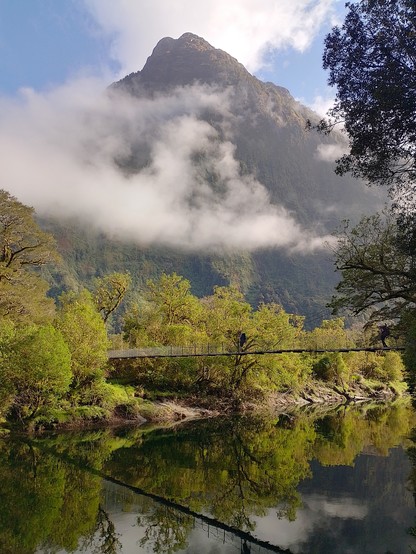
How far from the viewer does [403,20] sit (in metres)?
13.3

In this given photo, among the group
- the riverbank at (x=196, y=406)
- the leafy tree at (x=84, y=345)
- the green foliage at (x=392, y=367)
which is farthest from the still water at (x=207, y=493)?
the green foliage at (x=392, y=367)

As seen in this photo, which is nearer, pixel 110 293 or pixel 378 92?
pixel 378 92

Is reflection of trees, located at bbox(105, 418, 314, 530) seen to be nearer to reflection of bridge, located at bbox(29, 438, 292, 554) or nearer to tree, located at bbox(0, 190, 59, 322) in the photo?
reflection of bridge, located at bbox(29, 438, 292, 554)

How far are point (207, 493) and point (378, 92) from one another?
13.6 meters

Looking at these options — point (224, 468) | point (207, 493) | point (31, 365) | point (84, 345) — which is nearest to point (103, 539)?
point (207, 493)

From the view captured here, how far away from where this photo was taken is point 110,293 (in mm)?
44594

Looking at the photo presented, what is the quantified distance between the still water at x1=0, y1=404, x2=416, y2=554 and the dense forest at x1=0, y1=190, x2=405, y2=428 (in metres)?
3.20

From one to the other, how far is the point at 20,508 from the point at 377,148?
15808 mm

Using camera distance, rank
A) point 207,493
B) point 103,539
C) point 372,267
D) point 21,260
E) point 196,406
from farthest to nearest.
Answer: point 196,406 < point 21,260 < point 372,267 < point 207,493 < point 103,539

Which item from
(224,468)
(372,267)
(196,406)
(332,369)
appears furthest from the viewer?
(332,369)

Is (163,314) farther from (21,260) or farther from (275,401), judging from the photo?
(21,260)

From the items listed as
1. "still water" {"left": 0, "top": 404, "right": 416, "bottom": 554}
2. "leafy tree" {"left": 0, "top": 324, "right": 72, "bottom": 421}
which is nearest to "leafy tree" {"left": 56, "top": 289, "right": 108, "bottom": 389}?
"leafy tree" {"left": 0, "top": 324, "right": 72, "bottom": 421}

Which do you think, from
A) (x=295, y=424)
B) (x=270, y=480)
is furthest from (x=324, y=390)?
(x=270, y=480)

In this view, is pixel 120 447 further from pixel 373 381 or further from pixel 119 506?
pixel 373 381
